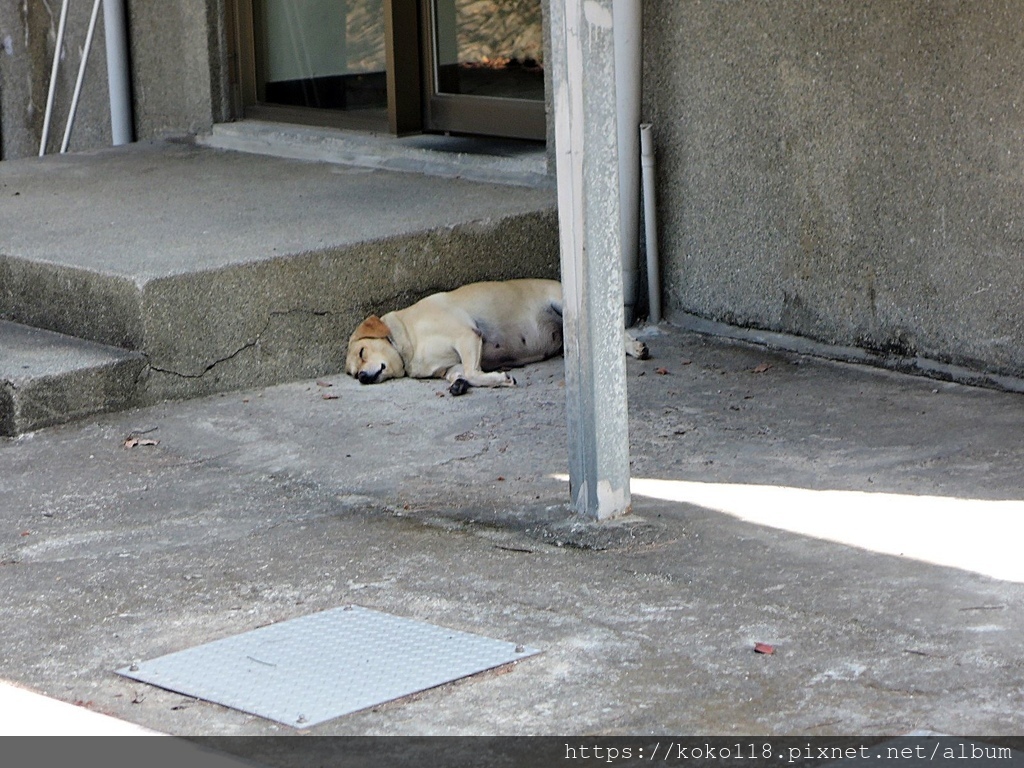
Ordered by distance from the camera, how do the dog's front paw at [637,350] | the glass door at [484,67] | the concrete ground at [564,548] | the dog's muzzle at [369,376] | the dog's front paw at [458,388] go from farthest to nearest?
the glass door at [484,67] < the dog's front paw at [637,350] < the dog's muzzle at [369,376] < the dog's front paw at [458,388] < the concrete ground at [564,548]

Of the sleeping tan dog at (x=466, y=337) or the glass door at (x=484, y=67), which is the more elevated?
the glass door at (x=484, y=67)

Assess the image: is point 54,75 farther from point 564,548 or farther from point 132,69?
point 564,548

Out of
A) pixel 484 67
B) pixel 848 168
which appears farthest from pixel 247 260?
pixel 484 67

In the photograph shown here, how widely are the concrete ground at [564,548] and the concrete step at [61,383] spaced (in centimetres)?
10

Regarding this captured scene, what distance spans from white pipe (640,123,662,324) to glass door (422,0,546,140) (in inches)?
43.8

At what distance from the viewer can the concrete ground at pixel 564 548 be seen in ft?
12.6

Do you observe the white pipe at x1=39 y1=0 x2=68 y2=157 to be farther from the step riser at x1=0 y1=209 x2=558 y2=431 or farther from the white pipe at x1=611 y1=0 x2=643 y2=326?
the white pipe at x1=611 y1=0 x2=643 y2=326

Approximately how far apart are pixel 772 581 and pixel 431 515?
4.09ft

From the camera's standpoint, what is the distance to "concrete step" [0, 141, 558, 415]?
6941mm

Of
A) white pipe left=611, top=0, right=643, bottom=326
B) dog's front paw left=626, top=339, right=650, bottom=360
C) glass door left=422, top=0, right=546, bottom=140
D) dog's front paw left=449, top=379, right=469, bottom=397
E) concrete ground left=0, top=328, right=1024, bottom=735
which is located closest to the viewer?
concrete ground left=0, top=328, right=1024, bottom=735

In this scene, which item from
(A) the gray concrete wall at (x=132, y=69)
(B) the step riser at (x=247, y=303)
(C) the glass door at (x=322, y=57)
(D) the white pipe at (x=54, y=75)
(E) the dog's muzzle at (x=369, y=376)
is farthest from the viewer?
(D) the white pipe at (x=54, y=75)

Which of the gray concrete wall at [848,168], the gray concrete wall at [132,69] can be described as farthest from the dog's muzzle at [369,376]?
the gray concrete wall at [132,69]

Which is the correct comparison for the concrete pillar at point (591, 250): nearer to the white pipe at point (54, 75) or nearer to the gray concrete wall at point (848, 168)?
A: the gray concrete wall at point (848, 168)

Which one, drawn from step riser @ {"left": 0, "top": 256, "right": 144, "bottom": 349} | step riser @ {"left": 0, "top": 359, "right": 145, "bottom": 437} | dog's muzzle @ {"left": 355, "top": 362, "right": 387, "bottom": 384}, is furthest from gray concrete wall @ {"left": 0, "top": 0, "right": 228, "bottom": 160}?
step riser @ {"left": 0, "top": 359, "right": 145, "bottom": 437}
